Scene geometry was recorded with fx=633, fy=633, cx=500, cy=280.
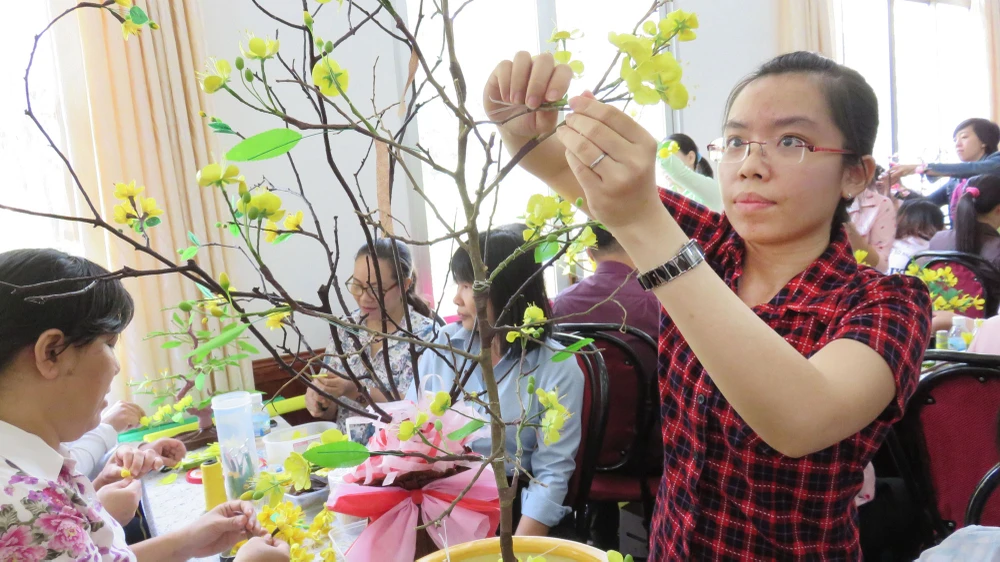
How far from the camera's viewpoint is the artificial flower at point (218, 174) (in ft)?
1.33

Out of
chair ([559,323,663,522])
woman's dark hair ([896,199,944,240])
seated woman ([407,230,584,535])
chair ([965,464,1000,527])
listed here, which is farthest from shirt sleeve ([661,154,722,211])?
woman's dark hair ([896,199,944,240])

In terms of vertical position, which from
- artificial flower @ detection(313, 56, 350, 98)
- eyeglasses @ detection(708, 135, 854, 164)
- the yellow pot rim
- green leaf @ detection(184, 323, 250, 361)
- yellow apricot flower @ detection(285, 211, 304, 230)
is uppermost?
artificial flower @ detection(313, 56, 350, 98)

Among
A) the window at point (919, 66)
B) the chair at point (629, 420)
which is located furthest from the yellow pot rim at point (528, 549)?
the window at point (919, 66)

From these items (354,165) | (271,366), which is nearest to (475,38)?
(354,165)

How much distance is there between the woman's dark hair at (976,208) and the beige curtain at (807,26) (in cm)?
210

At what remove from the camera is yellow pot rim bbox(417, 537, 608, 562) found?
521mm

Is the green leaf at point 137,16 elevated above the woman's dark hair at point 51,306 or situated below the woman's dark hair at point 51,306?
above

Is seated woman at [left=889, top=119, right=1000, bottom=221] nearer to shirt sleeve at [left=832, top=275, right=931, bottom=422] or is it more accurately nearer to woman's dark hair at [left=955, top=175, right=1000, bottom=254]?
woman's dark hair at [left=955, top=175, right=1000, bottom=254]

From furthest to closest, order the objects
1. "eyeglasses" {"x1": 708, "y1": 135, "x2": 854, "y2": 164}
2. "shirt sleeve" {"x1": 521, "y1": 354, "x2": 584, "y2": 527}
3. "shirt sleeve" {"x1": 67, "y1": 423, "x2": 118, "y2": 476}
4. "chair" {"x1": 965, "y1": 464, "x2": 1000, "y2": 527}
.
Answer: "shirt sleeve" {"x1": 67, "y1": 423, "x2": 118, "y2": 476} → "shirt sleeve" {"x1": 521, "y1": 354, "x2": 584, "y2": 527} → "chair" {"x1": 965, "y1": 464, "x2": 1000, "y2": 527} → "eyeglasses" {"x1": 708, "y1": 135, "x2": 854, "y2": 164}

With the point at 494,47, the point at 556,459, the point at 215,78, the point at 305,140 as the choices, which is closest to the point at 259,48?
the point at 215,78

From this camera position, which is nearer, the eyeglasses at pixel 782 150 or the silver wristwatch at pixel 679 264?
the silver wristwatch at pixel 679 264

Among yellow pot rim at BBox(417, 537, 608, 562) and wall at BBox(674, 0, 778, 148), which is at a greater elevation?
wall at BBox(674, 0, 778, 148)

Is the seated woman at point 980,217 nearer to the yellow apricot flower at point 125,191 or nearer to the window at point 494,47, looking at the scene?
the window at point 494,47

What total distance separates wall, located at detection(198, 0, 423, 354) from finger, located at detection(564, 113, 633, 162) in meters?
2.46
